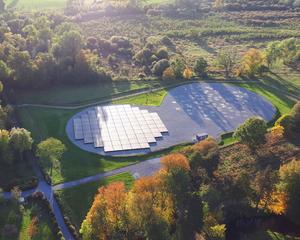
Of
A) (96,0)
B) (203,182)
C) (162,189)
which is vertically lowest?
(96,0)

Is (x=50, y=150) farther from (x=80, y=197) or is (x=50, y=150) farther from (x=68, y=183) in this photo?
(x=80, y=197)

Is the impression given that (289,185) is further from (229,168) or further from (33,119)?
(33,119)

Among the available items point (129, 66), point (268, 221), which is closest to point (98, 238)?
point (268, 221)

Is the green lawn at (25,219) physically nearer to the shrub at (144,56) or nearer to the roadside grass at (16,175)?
the roadside grass at (16,175)

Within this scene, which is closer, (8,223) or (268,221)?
(8,223)

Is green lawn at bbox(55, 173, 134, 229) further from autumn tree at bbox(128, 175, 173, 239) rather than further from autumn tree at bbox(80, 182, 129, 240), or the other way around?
autumn tree at bbox(128, 175, 173, 239)

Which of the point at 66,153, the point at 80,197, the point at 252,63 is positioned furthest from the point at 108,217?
the point at 252,63

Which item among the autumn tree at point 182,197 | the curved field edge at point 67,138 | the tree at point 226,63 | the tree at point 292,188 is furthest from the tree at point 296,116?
the tree at point 226,63
